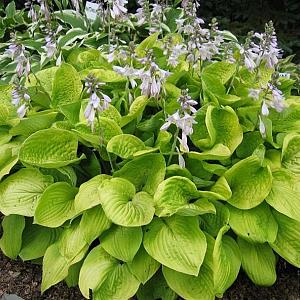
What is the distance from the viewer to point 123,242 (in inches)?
101

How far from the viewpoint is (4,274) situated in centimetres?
315

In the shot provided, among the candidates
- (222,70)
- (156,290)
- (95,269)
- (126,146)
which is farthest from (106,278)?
(222,70)

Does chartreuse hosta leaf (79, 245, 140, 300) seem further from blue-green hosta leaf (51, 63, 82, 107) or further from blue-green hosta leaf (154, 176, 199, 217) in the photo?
blue-green hosta leaf (51, 63, 82, 107)

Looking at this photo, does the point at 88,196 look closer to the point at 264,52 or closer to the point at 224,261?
the point at 224,261

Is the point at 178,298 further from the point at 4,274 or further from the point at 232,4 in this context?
the point at 232,4

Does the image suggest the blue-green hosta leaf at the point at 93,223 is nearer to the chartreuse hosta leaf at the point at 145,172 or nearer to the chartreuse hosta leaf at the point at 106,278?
the chartreuse hosta leaf at the point at 106,278

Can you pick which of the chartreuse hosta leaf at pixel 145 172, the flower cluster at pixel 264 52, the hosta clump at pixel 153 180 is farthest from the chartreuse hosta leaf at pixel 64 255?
the flower cluster at pixel 264 52

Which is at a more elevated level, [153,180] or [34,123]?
[34,123]

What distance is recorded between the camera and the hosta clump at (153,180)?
254 cm

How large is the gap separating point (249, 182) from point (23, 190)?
116 cm

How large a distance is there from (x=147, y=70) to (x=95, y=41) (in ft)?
5.30

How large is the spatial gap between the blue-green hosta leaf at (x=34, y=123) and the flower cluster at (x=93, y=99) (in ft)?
1.67

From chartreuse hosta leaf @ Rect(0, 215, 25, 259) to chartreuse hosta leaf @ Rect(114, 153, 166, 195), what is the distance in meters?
0.62

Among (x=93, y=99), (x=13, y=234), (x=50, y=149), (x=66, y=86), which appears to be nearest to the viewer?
(x=93, y=99)
